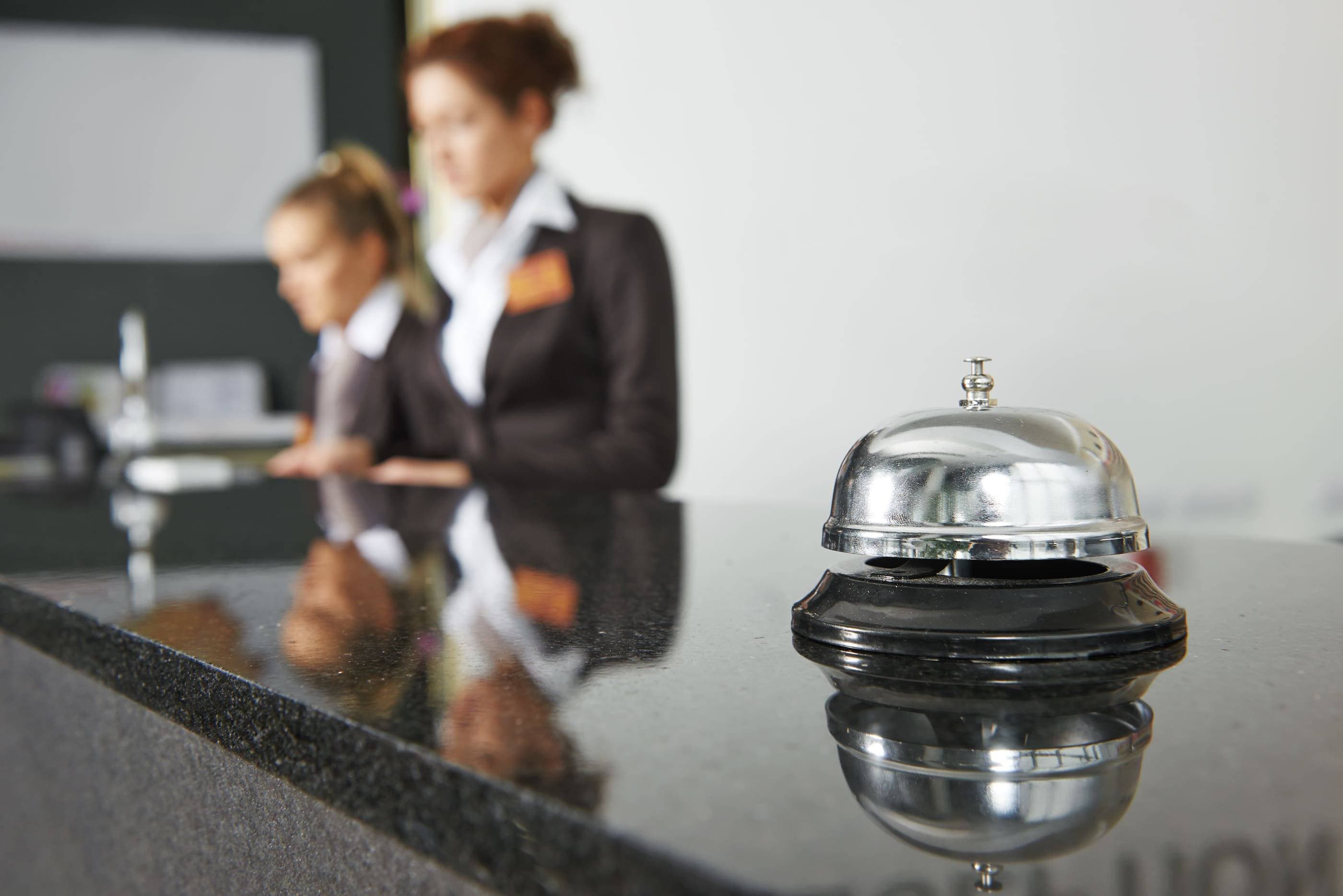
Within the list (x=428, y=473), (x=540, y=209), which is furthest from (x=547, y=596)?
(x=540, y=209)

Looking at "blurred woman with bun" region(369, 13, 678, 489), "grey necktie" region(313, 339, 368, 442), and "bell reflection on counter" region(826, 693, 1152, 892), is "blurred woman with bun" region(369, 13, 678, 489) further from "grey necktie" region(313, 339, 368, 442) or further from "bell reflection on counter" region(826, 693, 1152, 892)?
"bell reflection on counter" region(826, 693, 1152, 892)

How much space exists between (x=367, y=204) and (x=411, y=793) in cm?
242

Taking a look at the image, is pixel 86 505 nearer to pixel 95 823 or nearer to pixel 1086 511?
pixel 95 823

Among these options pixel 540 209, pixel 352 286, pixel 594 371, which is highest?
pixel 540 209

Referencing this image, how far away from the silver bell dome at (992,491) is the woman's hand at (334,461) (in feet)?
5.10

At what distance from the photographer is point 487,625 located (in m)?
0.50

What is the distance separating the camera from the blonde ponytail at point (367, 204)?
2553 mm

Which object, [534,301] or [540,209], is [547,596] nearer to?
[534,301]

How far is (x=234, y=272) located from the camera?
492cm

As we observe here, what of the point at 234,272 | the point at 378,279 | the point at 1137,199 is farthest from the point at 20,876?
the point at 234,272

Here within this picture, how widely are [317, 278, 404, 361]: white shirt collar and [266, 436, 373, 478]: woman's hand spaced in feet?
1.20

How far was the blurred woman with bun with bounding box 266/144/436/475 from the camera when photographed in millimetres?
2490

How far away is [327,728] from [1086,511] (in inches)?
10.4

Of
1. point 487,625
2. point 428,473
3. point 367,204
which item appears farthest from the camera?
point 367,204
